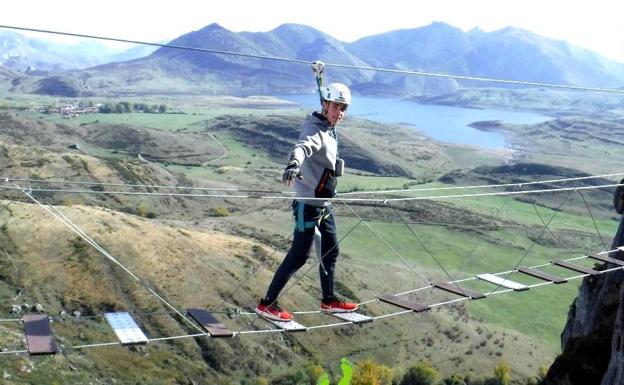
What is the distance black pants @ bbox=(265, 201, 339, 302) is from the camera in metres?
10.7

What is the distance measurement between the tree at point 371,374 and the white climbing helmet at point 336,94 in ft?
161

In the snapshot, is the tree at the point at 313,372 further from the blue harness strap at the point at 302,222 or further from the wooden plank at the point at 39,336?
the wooden plank at the point at 39,336

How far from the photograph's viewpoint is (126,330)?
29.2ft

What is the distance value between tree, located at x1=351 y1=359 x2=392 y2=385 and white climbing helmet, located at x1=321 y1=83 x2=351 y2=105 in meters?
49.0

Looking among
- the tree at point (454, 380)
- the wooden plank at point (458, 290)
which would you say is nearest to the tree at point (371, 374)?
the tree at point (454, 380)

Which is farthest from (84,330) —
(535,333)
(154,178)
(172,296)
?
(154,178)

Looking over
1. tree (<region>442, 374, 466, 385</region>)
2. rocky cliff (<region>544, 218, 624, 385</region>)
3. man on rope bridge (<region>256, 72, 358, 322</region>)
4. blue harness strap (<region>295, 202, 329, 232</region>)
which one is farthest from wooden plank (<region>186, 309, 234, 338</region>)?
tree (<region>442, 374, 466, 385</region>)

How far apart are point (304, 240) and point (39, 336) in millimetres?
4571

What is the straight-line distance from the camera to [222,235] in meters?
77.8

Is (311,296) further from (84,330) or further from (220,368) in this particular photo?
(84,330)

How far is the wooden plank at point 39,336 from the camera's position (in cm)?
791

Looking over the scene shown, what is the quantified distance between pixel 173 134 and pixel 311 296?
124m

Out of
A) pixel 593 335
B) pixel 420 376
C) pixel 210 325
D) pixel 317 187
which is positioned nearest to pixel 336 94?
pixel 317 187

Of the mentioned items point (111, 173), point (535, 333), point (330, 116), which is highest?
point (330, 116)
